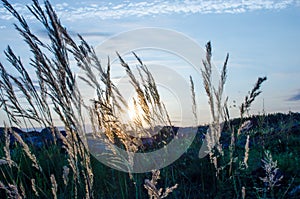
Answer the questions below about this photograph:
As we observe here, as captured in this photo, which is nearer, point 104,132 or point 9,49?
point 104,132

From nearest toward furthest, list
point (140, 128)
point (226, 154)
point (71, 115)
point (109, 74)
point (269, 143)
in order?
1. point (71, 115)
2. point (109, 74)
3. point (140, 128)
4. point (226, 154)
5. point (269, 143)

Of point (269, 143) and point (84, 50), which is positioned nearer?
point (84, 50)

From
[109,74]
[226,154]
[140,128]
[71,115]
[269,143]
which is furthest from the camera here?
[269,143]

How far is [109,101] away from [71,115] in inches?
24.9

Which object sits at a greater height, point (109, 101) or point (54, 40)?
point (54, 40)

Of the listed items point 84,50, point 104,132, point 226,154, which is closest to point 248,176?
point 226,154

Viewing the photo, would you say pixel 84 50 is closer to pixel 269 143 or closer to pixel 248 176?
pixel 248 176

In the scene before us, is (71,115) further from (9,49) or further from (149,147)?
(149,147)

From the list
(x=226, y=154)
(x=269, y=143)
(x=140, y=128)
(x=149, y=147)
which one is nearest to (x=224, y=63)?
(x=140, y=128)

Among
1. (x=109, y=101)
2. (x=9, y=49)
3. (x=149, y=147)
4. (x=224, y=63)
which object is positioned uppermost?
(x=9, y=49)

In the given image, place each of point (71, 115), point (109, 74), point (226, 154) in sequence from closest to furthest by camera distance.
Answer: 1. point (71, 115)
2. point (109, 74)
3. point (226, 154)

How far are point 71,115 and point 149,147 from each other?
180 cm

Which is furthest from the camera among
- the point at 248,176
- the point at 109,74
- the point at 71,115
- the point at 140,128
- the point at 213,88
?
the point at 248,176

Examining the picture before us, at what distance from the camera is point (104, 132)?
3232 millimetres
